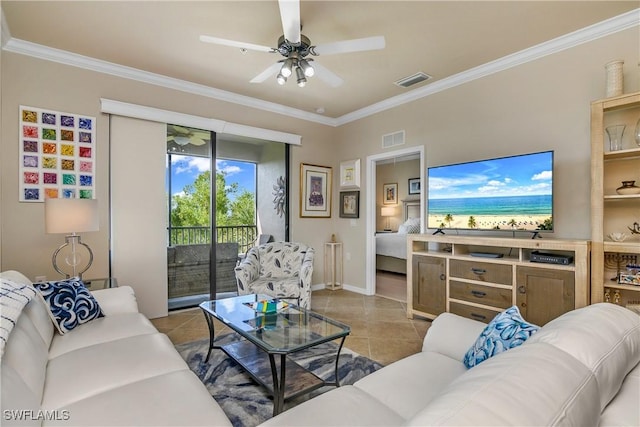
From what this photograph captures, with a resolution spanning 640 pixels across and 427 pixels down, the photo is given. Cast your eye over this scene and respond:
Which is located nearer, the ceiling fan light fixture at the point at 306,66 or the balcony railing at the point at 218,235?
the ceiling fan light fixture at the point at 306,66

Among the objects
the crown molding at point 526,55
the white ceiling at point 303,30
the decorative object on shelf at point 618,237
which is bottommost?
the decorative object on shelf at point 618,237

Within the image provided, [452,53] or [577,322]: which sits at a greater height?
[452,53]

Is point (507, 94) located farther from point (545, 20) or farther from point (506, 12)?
point (506, 12)

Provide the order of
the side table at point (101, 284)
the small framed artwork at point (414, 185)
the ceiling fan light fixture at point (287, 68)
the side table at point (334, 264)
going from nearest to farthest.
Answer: the ceiling fan light fixture at point (287, 68)
the side table at point (101, 284)
the side table at point (334, 264)
the small framed artwork at point (414, 185)

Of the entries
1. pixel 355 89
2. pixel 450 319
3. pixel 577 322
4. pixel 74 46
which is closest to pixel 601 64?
pixel 355 89

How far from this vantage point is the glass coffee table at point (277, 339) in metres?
1.77

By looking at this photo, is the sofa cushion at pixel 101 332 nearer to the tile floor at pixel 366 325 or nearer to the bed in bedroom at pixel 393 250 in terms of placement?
the tile floor at pixel 366 325

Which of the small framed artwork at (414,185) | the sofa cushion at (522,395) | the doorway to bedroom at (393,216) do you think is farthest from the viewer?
the small framed artwork at (414,185)

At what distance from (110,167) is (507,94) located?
4272 millimetres

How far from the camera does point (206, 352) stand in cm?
267

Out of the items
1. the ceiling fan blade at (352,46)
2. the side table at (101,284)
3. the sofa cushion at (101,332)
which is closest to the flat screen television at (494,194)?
the ceiling fan blade at (352,46)

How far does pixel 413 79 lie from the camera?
359 cm

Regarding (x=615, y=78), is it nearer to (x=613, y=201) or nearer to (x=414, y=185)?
(x=613, y=201)

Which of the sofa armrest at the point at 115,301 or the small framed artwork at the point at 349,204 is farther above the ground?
the small framed artwork at the point at 349,204
